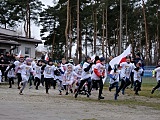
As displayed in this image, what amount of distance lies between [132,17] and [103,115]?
5559 centimetres

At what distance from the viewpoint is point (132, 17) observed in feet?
218

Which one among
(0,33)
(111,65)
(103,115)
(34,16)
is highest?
(34,16)

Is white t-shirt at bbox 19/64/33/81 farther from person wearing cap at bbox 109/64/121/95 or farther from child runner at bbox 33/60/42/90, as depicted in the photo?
child runner at bbox 33/60/42/90

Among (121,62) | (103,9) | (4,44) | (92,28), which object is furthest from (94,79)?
(92,28)

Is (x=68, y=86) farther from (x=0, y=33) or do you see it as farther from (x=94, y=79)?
(x=0, y=33)

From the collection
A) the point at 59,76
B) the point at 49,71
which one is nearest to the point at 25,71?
the point at 49,71

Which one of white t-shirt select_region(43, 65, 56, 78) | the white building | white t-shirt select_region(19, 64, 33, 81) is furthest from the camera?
the white building

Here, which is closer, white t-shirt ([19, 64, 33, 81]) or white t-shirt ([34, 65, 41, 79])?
white t-shirt ([19, 64, 33, 81])

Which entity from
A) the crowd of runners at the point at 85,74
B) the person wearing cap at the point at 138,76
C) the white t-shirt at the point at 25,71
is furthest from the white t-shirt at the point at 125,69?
the white t-shirt at the point at 25,71

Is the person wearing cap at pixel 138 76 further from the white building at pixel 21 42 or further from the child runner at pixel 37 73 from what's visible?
the white building at pixel 21 42

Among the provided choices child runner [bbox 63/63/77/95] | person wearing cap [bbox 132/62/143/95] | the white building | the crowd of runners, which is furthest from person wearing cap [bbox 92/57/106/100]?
the white building

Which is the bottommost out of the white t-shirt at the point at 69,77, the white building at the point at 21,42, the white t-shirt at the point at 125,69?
the white t-shirt at the point at 69,77

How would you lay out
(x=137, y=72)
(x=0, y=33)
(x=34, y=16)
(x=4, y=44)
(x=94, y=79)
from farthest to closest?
1. (x=34, y=16)
2. (x=0, y=33)
3. (x=4, y=44)
4. (x=137, y=72)
5. (x=94, y=79)

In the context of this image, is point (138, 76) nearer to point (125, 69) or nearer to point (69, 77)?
point (125, 69)
